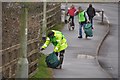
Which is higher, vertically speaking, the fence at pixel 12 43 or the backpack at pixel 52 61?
the fence at pixel 12 43

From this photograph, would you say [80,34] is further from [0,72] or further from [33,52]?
[0,72]

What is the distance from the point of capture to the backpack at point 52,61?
1625cm

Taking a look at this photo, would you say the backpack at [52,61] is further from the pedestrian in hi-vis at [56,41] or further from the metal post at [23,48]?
the metal post at [23,48]

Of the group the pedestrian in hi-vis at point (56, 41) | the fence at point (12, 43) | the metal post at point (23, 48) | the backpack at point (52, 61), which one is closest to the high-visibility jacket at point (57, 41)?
the pedestrian in hi-vis at point (56, 41)

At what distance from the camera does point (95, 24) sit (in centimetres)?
3350

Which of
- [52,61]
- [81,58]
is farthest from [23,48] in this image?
[81,58]

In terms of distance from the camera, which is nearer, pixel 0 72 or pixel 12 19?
pixel 0 72

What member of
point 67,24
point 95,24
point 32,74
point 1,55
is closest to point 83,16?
point 67,24

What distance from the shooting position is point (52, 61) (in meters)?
16.4

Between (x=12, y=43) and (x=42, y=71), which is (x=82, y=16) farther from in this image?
(x=12, y=43)

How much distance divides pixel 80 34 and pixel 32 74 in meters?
11.3

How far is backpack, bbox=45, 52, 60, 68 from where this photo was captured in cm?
1625

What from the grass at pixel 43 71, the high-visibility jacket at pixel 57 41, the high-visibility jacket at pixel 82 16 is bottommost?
the grass at pixel 43 71

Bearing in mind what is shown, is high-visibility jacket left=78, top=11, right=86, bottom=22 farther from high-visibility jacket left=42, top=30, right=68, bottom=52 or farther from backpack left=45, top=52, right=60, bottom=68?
high-visibility jacket left=42, top=30, right=68, bottom=52
